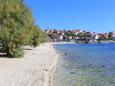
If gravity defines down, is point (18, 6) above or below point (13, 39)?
above

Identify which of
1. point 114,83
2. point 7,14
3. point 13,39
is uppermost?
point 7,14

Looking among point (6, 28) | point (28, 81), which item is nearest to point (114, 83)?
point (28, 81)

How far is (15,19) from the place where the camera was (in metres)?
42.5

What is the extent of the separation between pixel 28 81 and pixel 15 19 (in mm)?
22513

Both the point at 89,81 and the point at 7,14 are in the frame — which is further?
the point at 7,14

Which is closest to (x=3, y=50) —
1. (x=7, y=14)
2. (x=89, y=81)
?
(x=7, y=14)

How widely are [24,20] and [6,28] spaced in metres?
3.86

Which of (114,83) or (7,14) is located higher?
(7,14)

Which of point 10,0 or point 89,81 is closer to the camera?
point 89,81

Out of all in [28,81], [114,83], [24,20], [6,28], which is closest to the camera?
[28,81]

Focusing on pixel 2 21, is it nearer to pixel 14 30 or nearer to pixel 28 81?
pixel 14 30

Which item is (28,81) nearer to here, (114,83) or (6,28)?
(114,83)

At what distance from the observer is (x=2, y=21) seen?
41.4 meters

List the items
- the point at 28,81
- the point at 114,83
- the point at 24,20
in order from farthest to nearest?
the point at 24,20
the point at 114,83
the point at 28,81
